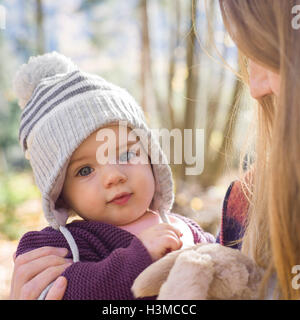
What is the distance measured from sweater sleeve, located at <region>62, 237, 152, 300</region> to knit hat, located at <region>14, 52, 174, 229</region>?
1.21ft

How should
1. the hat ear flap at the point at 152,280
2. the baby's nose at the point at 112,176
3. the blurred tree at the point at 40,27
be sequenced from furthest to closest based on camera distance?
1. the blurred tree at the point at 40,27
2. the baby's nose at the point at 112,176
3. the hat ear flap at the point at 152,280

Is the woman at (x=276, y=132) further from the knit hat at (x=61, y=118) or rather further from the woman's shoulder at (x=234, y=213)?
the knit hat at (x=61, y=118)

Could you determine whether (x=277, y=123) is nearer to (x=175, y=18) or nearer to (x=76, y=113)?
(x=76, y=113)

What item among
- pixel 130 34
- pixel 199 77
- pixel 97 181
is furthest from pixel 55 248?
pixel 130 34

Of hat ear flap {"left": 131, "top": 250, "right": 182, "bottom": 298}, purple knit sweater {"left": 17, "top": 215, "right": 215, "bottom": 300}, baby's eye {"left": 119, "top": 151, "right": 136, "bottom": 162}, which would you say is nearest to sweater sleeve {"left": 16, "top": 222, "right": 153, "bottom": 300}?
purple knit sweater {"left": 17, "top": 215, "right": 215, "bottom": 300}

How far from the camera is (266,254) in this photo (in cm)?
109

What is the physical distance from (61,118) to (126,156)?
30 centimetres

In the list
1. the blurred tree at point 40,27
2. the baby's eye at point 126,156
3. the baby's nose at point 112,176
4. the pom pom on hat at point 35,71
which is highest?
the blurred tree at point 40,27

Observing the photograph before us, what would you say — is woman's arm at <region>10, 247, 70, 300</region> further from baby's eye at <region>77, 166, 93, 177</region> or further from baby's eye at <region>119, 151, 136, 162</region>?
baby's eye at <region>119, 151, 136, 162</region>

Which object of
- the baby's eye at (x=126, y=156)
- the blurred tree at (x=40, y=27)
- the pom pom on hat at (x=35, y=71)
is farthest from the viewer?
the blurred tree at (x=40, y=27)

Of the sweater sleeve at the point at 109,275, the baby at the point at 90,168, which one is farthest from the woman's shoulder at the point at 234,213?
the sweater sleeve at the point at 109,275

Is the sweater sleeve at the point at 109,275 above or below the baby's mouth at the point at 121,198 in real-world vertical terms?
below

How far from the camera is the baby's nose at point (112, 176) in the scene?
139cm

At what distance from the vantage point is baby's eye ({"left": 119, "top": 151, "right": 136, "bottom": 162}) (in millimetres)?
1487
